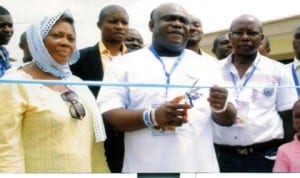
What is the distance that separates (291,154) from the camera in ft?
9.09

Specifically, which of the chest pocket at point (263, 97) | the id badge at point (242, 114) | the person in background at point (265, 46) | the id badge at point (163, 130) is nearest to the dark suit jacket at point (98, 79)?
the id badge at point (163, 130)

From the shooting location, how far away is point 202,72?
277 centimetres

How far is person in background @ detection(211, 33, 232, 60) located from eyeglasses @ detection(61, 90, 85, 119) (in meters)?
0.68

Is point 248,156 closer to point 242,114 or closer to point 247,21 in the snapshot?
point 242,114

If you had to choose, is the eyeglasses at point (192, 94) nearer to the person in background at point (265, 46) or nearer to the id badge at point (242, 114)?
the id badge at point (242, 114)

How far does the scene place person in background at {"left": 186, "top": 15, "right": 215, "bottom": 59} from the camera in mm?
2752

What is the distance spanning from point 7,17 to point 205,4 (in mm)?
818

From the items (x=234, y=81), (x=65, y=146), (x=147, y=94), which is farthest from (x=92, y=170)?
(x=234, y=81)

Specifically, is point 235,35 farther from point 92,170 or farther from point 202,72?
point 92,170

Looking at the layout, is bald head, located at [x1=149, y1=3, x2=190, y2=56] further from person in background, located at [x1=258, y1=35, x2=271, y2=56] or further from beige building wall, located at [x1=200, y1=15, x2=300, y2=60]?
person in background, located at [x1=258, y1=35, x2=271, y2=56]

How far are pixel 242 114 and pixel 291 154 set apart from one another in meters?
0.29

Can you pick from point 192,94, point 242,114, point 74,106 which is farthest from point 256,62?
point 74,106

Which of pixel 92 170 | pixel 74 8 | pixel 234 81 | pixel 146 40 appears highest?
pixel 74 8

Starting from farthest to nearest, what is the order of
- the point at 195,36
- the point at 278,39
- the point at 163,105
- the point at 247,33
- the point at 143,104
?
1. the point at 247,33
2. the point at 278,39
3. the point at 195,36
4. the point at 143,104
5. the point at 163,105
